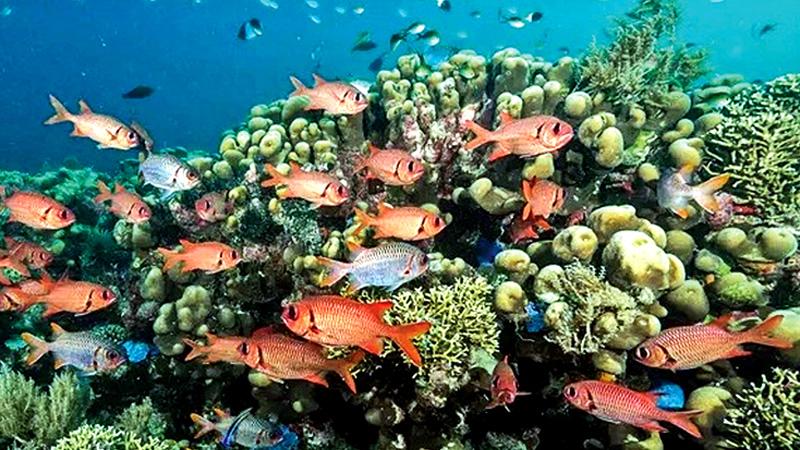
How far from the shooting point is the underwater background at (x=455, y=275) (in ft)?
12.2

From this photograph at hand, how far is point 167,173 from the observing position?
5.24 meters

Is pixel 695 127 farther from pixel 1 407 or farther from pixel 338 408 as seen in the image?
pixel 1 407

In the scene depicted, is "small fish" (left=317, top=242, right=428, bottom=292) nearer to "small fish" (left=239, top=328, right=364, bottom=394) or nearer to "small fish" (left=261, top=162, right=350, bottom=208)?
"small fish" (left=239, top=328, right=364, bottom=394)

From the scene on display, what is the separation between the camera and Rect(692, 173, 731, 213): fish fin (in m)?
4.26

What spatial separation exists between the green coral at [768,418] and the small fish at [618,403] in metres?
0.76

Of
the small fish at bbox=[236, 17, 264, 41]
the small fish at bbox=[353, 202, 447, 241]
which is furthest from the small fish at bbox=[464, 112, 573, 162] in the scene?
the small fish at bbox=[236, 17, 264, 41]

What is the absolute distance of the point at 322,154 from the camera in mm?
5703

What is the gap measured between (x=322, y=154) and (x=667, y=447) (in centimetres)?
410

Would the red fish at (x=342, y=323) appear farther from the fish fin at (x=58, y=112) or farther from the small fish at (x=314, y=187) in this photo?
the fish fin at (x=58, y=112)

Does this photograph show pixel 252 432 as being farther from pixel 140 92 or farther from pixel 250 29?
pixel 250 29

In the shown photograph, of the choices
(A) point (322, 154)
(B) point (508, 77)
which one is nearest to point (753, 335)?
(B) point (508, 77)

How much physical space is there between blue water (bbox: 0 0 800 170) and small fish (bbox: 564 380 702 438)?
68386 millimetres

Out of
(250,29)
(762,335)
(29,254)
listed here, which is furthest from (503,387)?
Answer: (250,29)

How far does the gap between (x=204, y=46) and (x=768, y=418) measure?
171513 mm
